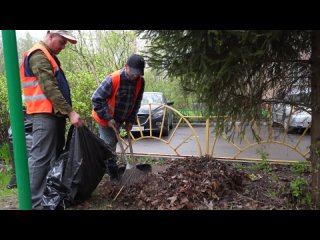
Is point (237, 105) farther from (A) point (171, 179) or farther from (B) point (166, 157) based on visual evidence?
(B) point (166, 157)

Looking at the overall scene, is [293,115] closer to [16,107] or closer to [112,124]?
[112,124]

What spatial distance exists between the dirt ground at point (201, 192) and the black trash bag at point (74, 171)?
0.72ft

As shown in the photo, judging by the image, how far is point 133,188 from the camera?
3.80 m

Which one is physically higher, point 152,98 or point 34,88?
point 34,88

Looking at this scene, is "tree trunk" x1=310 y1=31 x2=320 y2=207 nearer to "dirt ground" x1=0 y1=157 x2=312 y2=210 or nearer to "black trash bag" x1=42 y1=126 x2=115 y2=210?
"dirt ground" x1=0 y1=157 x2=312 y2=210

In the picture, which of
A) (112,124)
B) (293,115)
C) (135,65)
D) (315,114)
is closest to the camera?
(315,114)

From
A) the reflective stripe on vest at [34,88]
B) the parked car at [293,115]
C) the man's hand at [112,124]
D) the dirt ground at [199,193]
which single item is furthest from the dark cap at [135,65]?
the parked car at [293,115]

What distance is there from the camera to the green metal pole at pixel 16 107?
2232 mm

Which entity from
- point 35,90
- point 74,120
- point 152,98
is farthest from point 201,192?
point 152,98

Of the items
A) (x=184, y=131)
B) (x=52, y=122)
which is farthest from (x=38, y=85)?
(x=184, y=131)

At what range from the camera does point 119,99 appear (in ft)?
13.8

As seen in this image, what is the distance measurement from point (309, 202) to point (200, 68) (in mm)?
1683

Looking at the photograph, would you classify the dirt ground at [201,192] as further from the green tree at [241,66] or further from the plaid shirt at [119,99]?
the plaid shirt at [119,99]

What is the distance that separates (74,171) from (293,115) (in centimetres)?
321
